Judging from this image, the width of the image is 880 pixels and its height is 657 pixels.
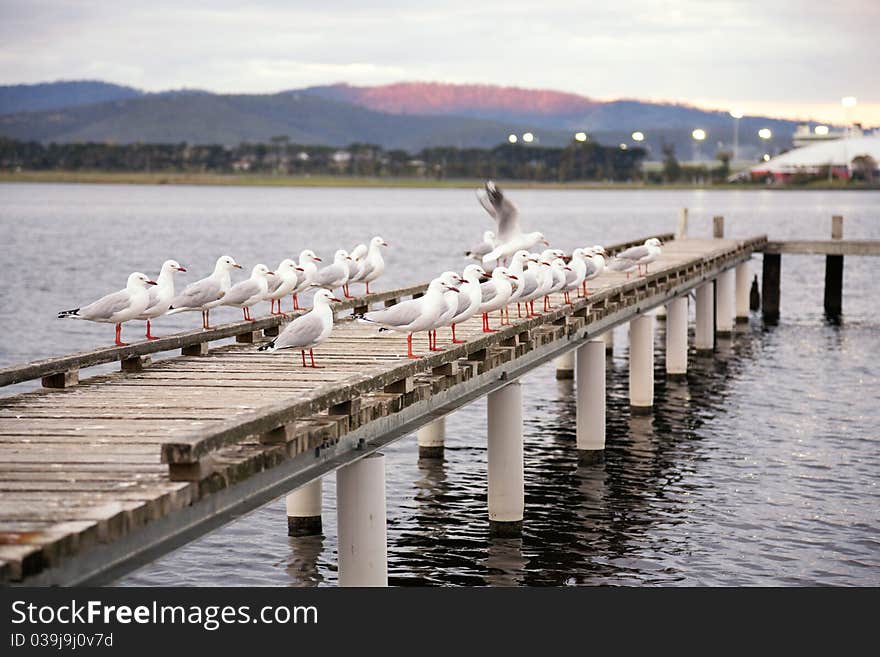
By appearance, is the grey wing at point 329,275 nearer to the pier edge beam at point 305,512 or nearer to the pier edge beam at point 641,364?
the pier edge beam at point 305,512

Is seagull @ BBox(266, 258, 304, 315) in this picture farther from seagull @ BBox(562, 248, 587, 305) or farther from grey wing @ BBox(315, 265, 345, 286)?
seagull @ BBox(562, 248, 587, 305)

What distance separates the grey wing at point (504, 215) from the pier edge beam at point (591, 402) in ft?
20.9

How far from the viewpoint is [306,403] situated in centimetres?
1264

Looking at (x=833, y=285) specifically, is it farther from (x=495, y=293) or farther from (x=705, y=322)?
(x=495, y=293)

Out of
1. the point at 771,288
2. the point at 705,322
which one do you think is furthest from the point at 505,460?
the point at 771,288

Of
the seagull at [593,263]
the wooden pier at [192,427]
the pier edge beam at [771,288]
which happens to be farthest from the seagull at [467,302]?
the pier edge beam at [771,288]

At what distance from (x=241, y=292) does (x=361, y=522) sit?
6.66 m

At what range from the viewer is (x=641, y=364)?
98.0 feet

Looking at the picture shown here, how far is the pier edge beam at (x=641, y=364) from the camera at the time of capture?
96.5 ft
